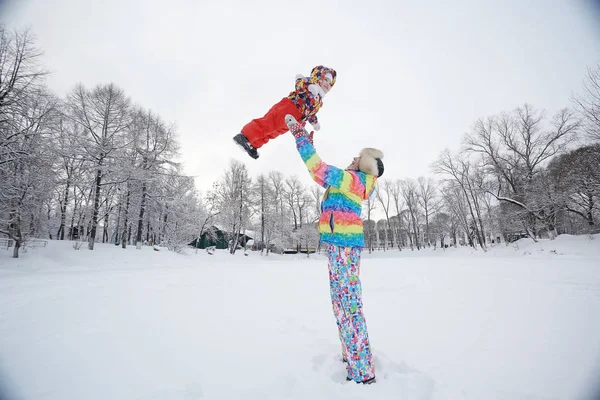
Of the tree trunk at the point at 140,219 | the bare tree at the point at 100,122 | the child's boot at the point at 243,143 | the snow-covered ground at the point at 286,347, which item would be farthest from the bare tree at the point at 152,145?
the child's boot at the point at 243,143

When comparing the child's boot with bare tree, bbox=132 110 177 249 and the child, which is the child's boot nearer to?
the child

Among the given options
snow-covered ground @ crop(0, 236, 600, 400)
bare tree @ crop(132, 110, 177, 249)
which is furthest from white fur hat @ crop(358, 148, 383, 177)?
bare tree @ crop(132, 110, 177, 249)

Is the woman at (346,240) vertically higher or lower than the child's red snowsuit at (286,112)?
lower

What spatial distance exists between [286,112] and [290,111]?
0.15 ft

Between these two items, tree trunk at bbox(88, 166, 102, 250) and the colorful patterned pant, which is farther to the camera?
tree trunk at bbox(88, 166, 102, 250)

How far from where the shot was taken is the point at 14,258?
11359 mm

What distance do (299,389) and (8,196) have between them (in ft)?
49.0

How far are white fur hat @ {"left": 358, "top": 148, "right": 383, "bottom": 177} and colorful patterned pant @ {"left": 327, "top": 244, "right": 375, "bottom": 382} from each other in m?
0.73

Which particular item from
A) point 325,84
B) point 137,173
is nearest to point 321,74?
point 325,84

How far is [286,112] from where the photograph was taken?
8.30ft

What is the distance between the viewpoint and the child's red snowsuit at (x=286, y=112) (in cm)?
249

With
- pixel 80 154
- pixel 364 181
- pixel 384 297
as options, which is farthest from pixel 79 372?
pixel 80 154

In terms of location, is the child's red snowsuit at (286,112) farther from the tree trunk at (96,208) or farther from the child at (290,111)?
the tree trunk at (96,208)

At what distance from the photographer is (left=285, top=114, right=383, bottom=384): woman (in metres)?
1.89
